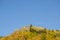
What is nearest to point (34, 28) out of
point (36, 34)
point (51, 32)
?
point (36, 34)

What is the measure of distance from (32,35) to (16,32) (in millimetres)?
4683

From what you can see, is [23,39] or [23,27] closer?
[23,39]

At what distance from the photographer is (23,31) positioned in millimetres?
48406

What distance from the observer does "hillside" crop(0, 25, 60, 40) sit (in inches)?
1810

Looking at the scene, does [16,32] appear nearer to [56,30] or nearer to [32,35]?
[32,35]

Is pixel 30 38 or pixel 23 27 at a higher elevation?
pixel 23 27

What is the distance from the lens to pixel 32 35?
47406mm

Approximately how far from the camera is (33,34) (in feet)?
157

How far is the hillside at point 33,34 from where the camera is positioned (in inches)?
1810

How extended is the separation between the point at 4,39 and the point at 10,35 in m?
2.12

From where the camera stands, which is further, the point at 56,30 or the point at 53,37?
the point at 56,30

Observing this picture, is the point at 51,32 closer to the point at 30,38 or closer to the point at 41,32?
the point at 41,32

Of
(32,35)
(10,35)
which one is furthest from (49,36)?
(10,35)

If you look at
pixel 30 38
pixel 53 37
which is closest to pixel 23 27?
pixel 30 38
